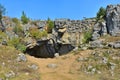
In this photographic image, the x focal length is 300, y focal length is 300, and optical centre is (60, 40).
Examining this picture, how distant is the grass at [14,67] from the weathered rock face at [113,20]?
13.4 m

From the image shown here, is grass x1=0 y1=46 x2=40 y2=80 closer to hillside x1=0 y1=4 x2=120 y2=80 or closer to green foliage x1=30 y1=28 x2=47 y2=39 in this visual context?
hillside x1=0 y1=4 x2=120 y2=80

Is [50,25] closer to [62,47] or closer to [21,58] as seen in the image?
[62,47]

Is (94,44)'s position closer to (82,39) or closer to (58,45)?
(82,39)

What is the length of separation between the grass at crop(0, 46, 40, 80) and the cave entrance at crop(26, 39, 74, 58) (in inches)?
386

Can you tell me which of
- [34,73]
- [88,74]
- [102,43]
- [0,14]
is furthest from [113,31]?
[0,14]

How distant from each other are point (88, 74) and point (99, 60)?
137 inches

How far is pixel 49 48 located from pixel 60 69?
13.8 m

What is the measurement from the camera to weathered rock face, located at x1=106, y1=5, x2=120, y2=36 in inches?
1638

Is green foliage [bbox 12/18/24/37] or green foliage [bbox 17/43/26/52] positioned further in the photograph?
green foliage [bbox 12/18/24/37]

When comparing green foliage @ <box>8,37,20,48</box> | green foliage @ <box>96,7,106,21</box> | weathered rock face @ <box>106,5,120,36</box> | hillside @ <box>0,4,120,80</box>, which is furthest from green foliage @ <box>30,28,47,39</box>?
weathered rock face @ <box>106,5,120,36</box>

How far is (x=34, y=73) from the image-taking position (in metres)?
32.3

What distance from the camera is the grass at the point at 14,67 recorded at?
99.8 feet

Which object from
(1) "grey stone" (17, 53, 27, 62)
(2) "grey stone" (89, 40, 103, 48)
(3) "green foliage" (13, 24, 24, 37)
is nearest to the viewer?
(1) "grey stone" (17, 53, 27, 62)

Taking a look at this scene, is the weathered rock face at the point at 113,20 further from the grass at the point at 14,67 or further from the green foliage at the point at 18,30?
the grass at the point at 14,67
